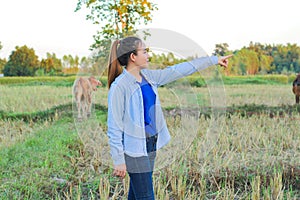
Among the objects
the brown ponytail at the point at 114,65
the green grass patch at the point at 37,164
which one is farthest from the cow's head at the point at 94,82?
the green grass patch at the point at 37,164

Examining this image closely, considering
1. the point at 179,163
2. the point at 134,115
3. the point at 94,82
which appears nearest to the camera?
the point at 134,115

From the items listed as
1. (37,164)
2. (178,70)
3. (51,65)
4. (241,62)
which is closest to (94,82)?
(178,70)

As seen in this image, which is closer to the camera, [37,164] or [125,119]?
[125,119]

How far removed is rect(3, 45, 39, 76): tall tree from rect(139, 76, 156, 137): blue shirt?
86.0ft

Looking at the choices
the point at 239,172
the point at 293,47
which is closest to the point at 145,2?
the point at 239,172

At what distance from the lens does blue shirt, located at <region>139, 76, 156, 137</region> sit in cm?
207

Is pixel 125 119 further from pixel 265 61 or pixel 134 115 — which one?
pixel 265 61

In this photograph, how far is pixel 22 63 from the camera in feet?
90.6

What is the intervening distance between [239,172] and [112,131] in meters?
2.00

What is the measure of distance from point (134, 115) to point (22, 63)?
2721cm

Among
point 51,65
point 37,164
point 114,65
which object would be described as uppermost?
point 51,65

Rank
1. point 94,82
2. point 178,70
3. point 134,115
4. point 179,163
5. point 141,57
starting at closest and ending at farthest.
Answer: point 134,115, point 141,57, point 178,70, point 94,82, point 179,163

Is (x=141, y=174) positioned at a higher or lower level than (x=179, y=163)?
higher

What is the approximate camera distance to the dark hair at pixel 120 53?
2.14 metres
